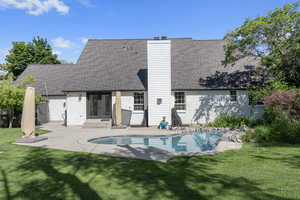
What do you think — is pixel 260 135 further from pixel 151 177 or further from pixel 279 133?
pixel 151 177

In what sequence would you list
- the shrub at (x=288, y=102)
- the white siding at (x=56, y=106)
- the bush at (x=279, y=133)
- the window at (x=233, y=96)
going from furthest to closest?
the white siding at (x=56, y=106) → the window at (x=233, y=96) → the shrub at (x=288, y=102) → the bush at (x=279, y=133)

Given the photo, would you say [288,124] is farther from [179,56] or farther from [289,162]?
[179,56]

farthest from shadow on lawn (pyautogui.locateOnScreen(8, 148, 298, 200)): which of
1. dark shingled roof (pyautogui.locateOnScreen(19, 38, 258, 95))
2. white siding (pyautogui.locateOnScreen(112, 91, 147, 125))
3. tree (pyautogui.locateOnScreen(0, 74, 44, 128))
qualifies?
dark shingled roof (pyautogui.locateOnScreen(19, 38, 258, 95))

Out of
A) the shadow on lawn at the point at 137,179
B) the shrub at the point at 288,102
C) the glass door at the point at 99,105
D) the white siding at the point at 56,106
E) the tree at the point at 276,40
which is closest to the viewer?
the shadow on lawn at the point at 137,179

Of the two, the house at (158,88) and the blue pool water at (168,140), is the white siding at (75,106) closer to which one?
the house at (158,88)

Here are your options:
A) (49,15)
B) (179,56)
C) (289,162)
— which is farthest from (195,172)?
(49,15)

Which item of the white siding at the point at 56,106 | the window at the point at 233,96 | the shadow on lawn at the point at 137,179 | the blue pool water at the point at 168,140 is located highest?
the window at the point at 233,96

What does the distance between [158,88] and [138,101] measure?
2.32 meters

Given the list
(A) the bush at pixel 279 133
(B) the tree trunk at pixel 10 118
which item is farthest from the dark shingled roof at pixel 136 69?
(A) the bush at pixel 279 133

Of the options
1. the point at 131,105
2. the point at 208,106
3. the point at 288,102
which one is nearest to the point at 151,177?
the point at 288,102

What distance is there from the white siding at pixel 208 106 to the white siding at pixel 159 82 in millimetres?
1290

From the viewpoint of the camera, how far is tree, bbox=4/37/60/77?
39562 millimetres

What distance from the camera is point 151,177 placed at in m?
5.02

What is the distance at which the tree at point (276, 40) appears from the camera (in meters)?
13.5
